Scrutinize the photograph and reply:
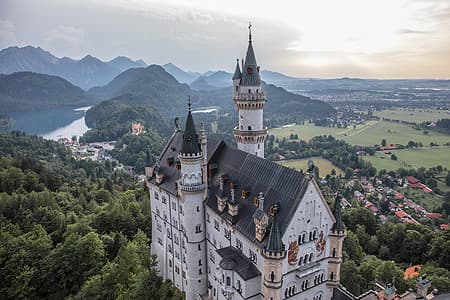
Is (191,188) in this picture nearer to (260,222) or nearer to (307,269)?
(260,222)

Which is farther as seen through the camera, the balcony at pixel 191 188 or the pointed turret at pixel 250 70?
the pointed turret at pixel 250 70

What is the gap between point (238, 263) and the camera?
116 ft

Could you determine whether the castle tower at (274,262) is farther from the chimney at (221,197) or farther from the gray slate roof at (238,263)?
the chimney at (221,197)

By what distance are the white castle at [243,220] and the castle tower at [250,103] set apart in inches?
5.9

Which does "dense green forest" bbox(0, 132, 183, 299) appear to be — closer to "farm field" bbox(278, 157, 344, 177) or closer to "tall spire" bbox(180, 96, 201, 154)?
"tall spire" bbox(180, 96, 201, 154)

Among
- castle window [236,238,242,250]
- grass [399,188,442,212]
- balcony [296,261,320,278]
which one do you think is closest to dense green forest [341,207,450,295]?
balcony [296,261,320,278]

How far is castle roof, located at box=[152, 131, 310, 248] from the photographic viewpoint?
3253 cm

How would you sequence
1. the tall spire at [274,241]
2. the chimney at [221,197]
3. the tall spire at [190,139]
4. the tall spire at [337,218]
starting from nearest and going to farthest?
the tall spire at [274,241] < the tall spire at [337,218] < the chimney at [221,197] < the tall spire at [190,139]

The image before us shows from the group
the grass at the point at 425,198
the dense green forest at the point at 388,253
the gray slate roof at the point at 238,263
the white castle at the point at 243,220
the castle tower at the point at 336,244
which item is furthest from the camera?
the grass at the point at 425,198

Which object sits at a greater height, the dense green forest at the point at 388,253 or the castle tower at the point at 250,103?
the castle tower at the point at 250,103

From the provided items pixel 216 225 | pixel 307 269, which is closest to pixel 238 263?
pixel 216 225

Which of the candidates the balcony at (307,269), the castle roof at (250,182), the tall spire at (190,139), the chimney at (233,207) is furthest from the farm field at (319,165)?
the balcony at (307,269)

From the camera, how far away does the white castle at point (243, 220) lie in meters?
32.5

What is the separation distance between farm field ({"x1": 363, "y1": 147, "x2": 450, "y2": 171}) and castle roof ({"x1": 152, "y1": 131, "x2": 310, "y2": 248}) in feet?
462
